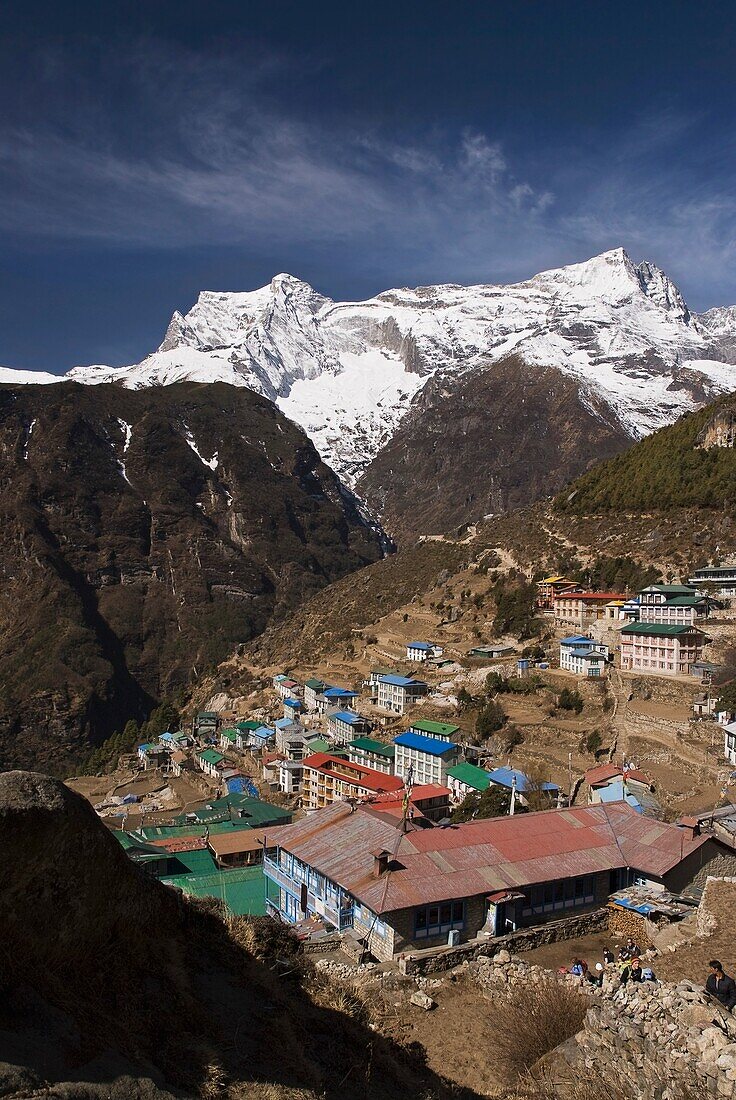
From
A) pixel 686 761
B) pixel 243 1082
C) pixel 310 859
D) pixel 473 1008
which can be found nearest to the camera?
pixel 243 1082

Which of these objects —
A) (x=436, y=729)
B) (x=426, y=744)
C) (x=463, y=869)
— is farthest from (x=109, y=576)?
(x=463, y=869)

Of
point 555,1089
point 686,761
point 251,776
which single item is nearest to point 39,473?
point 251,776

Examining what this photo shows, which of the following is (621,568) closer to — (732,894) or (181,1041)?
(732,894)

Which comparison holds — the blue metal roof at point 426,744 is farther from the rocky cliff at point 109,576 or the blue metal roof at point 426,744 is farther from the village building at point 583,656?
the rocky cliff at point 109,576

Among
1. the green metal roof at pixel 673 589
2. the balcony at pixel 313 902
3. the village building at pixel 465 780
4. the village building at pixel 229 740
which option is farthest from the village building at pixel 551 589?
the balcony at pixel 313 902

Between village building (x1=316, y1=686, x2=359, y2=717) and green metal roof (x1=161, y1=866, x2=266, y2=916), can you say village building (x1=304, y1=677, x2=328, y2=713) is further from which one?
green metal roof (x1=161, y1=866, x2=266, y2=916)

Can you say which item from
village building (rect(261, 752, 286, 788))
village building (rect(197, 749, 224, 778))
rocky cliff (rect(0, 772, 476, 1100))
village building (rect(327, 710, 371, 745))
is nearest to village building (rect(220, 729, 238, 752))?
village building (rect(197, 749, 224, 778))
